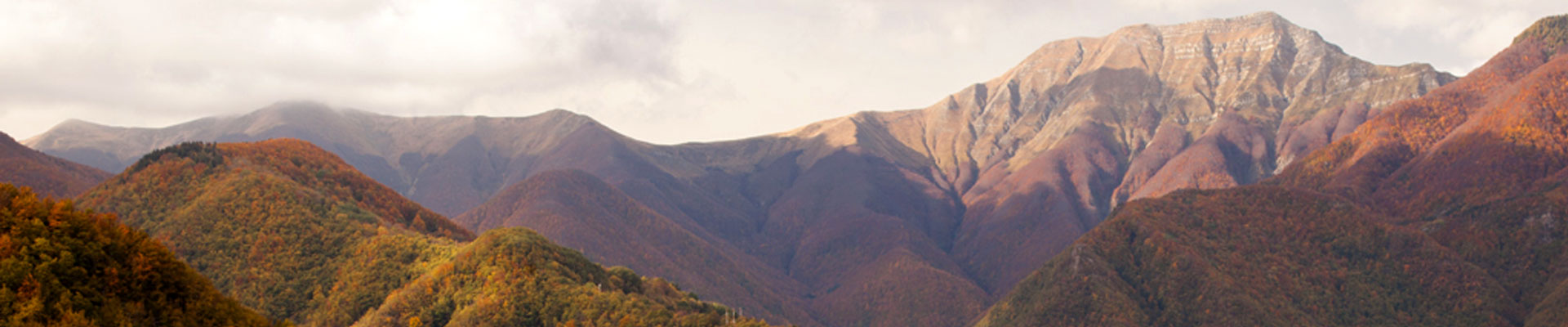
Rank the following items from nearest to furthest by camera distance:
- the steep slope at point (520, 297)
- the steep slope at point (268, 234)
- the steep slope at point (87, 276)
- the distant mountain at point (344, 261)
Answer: the steep slope at point (87, 276), the steep slope at point (520, 297), the distant mountain at point (344, 261), the steep slope at point (268, 234)

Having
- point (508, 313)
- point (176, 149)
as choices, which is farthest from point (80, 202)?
point (508, 313)

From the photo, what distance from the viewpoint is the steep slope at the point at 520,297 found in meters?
133

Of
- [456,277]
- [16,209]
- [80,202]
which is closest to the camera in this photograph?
Result: [16,209]

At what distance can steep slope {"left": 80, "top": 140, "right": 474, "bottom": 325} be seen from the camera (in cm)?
15662

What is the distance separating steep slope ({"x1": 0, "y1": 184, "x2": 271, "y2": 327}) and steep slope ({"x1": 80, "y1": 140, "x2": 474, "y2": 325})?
82435mm

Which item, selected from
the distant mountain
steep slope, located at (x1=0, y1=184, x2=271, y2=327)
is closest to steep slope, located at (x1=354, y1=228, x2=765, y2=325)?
the distant mountain

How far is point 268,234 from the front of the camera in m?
170

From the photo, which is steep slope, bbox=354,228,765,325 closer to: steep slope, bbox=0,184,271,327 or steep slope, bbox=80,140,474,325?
steep slope, bbox=80,140,474,325

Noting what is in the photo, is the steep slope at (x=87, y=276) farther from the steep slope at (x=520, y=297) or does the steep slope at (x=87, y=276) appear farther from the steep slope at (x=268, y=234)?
the steep slope at (x=268, y=234)

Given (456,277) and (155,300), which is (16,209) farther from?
(456,277)

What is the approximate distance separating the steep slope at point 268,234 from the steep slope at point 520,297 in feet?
39.1

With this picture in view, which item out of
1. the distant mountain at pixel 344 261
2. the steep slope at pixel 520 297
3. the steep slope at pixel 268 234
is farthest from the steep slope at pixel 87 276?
the steep slope at pixel 268 234

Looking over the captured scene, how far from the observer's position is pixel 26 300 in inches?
2427

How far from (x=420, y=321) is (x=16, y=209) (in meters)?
71.9
